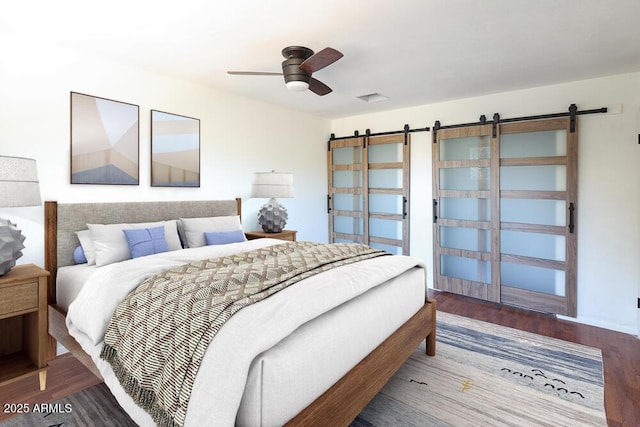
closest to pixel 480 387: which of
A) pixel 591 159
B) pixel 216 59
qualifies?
pixel 591 159

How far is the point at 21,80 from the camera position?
104 inches

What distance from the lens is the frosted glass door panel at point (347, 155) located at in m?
5.41

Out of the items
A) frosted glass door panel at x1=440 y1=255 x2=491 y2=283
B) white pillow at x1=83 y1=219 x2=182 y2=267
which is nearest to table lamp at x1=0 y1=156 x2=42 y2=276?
white pillow at x1=83 y1=219 x2=182 y2=267

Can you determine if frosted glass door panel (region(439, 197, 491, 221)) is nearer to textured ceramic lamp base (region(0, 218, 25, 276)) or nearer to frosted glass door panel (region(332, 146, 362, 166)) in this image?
frosted glass door panel (region(332, 146, 362, 166))

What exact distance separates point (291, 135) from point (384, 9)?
2.94 meters

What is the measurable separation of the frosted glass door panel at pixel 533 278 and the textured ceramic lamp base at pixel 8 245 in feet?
15.1

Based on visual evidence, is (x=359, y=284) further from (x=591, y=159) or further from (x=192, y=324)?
(x=591, y=159)

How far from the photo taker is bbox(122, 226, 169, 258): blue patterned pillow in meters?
2.77

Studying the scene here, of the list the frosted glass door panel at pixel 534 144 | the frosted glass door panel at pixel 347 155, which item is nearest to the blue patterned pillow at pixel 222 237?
the frosted glass door panel at pixel 347 155

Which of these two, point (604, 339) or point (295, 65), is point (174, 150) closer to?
point (295, 65)

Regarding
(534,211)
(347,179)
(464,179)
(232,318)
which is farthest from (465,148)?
(232,318)

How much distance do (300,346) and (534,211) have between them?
357 cm

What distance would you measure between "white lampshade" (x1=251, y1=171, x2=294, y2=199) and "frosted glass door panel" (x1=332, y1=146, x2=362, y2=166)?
5.24 feet

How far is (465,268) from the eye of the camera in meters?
4.43
